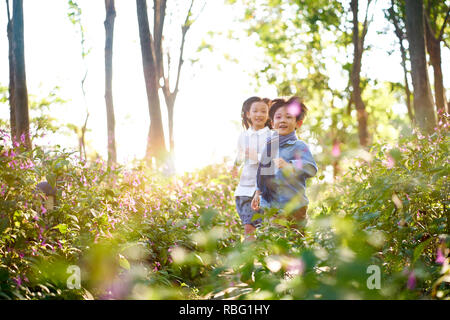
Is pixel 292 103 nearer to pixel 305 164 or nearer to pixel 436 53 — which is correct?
pixel 305 164

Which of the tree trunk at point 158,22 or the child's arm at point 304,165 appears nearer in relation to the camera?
A: the child's arm at point 304,165

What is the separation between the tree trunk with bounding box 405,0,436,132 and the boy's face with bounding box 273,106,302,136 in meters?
5.03

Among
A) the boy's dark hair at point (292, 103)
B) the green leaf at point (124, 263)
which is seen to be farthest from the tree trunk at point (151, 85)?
the green leaf at point (124, 263)

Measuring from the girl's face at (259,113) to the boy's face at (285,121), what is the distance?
80 centimetres

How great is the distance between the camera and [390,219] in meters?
3.66

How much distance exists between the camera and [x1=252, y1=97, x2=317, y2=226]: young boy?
15.8 feet

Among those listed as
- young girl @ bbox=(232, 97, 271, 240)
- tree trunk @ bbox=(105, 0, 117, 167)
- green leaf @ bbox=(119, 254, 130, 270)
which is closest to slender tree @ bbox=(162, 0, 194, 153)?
tree trunk @ bbox=(105, 0, 117, 167)

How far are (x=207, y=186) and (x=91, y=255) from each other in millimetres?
4532

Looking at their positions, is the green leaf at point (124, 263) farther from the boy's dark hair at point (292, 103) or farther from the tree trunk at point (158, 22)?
the tree trunk at point (158, 22)

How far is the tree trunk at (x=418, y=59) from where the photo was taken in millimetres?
9156

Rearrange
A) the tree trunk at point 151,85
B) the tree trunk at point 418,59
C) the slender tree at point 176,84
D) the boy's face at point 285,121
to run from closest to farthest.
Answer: the boy's face at point 285,121, the tree trunk at point 418,59, the tree trunk at point 151,85, the slender tree at point 176,84

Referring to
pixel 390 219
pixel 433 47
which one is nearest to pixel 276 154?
pixel 390 219

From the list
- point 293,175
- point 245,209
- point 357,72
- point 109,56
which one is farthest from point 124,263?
point 357,72

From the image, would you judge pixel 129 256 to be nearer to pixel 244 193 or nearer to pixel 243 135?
pixel 244 193
